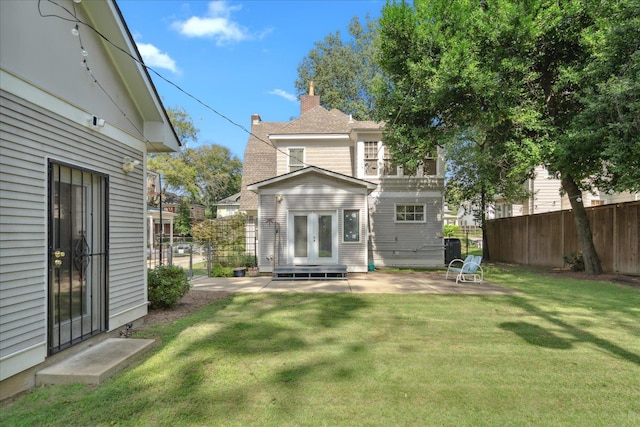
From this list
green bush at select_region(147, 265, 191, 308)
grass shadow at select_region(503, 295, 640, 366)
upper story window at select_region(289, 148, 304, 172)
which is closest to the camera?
grass shadow at select_region(503, 295, 640, 366)

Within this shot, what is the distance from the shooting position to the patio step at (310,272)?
453 inches

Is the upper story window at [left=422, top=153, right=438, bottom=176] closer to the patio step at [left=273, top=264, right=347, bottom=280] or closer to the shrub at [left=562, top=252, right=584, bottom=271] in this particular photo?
the shrub at [left=562, top=252, right=584, bottom=271]

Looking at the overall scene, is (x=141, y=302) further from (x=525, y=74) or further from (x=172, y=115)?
(x=172, y=115)

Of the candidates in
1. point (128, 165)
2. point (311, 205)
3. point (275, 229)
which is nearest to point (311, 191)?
point (311, 205)

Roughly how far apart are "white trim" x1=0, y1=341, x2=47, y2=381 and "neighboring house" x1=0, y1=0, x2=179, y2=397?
0.01m

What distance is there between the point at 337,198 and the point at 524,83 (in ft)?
22.2

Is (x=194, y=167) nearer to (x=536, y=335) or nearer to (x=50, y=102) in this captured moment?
(x=50, y=102)

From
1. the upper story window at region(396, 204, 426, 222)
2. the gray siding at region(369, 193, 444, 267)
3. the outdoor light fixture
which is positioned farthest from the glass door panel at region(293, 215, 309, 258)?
the outdoor light fixture

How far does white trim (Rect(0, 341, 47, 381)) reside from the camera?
10.9 feet

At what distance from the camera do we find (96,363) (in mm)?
4012

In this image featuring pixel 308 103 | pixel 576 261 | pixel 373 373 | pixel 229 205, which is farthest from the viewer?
pixel 229 205

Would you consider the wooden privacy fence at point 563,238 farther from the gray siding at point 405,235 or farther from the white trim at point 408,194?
the white trim at point 408,194

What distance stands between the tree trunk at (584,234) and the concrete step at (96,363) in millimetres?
12417

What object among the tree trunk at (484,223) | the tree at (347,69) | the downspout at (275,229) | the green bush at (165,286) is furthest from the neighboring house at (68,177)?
the tree at (347,69)
